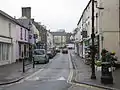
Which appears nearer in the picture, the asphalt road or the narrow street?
the asphalt road

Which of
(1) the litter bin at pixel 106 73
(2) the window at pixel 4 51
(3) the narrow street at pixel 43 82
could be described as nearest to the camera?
(3) the narrow street at pixel 43 82

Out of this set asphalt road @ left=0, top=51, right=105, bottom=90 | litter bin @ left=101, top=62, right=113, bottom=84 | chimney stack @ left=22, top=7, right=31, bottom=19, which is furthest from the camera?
chimney stack @ left=22, top=7, right=31, bottom=19

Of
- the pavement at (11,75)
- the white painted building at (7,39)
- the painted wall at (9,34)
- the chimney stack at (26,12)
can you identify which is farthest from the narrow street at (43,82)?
the chimney stack at (26,12)

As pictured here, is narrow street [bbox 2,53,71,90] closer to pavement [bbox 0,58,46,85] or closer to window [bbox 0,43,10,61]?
pavement [bbox 0,58,46,85]

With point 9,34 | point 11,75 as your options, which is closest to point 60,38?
point 9,34

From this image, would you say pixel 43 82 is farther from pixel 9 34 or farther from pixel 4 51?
pixel 9 34

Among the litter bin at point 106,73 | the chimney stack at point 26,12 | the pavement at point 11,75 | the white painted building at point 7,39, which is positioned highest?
the chimney stack at point 26,12

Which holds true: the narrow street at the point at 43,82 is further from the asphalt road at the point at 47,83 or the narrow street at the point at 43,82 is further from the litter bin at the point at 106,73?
the litter bin at the point at 106,73

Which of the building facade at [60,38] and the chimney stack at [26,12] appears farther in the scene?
the building facade at [60,38]

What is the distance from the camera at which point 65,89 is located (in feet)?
49.5

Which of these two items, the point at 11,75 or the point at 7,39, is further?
the point at 7,39

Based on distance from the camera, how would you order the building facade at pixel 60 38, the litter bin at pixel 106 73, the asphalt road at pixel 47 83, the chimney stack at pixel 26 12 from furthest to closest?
the building facade at pixel 60 38
the chimney stack at pixel 26 12
the litter bin at pixel 106 73
the asphalt road at pixel 47 83

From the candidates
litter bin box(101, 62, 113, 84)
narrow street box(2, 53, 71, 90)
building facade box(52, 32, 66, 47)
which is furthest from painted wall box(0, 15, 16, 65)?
building facade box(52, 32, 66, 47)

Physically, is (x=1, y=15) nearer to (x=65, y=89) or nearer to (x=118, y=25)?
(x=118, y=25)
